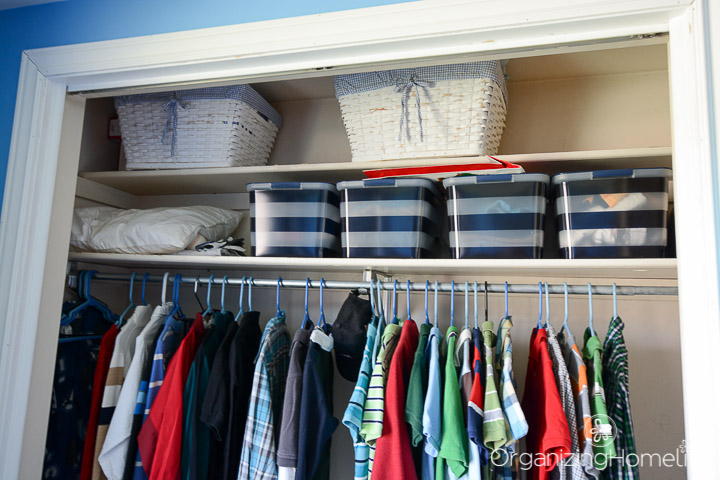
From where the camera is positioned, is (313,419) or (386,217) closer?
Result: (313,419)

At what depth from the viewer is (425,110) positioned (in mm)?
1576

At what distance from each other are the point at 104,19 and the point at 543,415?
1.51m

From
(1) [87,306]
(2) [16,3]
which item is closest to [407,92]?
(2) [16,3]

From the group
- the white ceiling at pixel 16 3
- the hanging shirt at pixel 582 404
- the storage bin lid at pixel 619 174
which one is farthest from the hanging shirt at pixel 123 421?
the storage bin lid at pixel 619 174

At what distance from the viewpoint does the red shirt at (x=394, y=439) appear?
131 centimetres

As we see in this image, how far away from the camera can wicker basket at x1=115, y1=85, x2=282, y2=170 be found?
1.78 metres

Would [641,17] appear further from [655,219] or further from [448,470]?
[448,470]

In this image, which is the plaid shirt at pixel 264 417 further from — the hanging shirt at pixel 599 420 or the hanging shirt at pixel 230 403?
the hanging shirt at pixel 599 420

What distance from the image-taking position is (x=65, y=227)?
1.41m

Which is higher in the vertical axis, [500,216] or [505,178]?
[505,178]

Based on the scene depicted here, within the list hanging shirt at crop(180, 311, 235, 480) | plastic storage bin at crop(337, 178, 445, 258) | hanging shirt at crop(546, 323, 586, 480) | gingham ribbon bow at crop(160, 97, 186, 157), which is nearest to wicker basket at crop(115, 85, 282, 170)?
gingham ribbon bow at crop(160, 97, 186, 157)

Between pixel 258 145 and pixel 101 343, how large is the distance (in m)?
0.87

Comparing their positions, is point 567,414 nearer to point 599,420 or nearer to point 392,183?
point 599,420

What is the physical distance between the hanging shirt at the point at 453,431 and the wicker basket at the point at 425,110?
0.66 m
